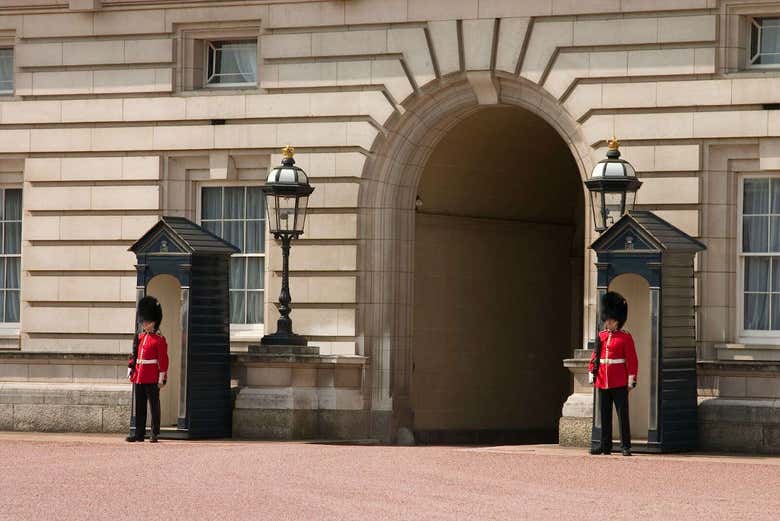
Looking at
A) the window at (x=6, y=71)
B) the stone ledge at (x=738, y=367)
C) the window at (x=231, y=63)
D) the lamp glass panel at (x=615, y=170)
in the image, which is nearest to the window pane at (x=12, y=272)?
the window at (x=6, y=71)

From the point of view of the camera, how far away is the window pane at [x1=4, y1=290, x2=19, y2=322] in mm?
22078

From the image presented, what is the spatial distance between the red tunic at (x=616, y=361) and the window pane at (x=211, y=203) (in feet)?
16.9

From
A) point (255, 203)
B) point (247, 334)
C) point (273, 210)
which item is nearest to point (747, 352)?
point (273, 210)

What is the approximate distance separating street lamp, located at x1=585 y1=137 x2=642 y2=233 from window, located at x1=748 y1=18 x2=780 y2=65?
160cm

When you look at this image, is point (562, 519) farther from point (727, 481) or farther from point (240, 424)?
point (240, 424)

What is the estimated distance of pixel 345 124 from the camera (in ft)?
67.3

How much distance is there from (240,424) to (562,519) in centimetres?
743

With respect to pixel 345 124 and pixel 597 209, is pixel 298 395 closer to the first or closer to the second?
pixel 345 124

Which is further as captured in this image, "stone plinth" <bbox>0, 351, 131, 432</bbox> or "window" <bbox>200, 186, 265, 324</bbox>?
"window" <bbox>200, 186, 265, 324</bbox>

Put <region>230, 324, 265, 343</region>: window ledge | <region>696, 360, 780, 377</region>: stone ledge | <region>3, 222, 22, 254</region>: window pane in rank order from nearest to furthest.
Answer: <region>696, 360, 780, 377</region>: stone ledge
<region>230, 324, 265, 343</region>: window ledge
<region>3, 222, 22, 254</region>: window pane

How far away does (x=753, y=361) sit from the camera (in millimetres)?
18578

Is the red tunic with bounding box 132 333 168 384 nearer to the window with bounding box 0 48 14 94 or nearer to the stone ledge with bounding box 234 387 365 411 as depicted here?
the stone ledge with bounding box 234 387 365 411

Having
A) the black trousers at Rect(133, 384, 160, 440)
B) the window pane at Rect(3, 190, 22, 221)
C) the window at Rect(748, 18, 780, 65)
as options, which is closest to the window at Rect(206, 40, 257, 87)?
the window pane at Rect(3, 190, 22, 221)

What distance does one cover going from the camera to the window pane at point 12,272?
22.0 meters
